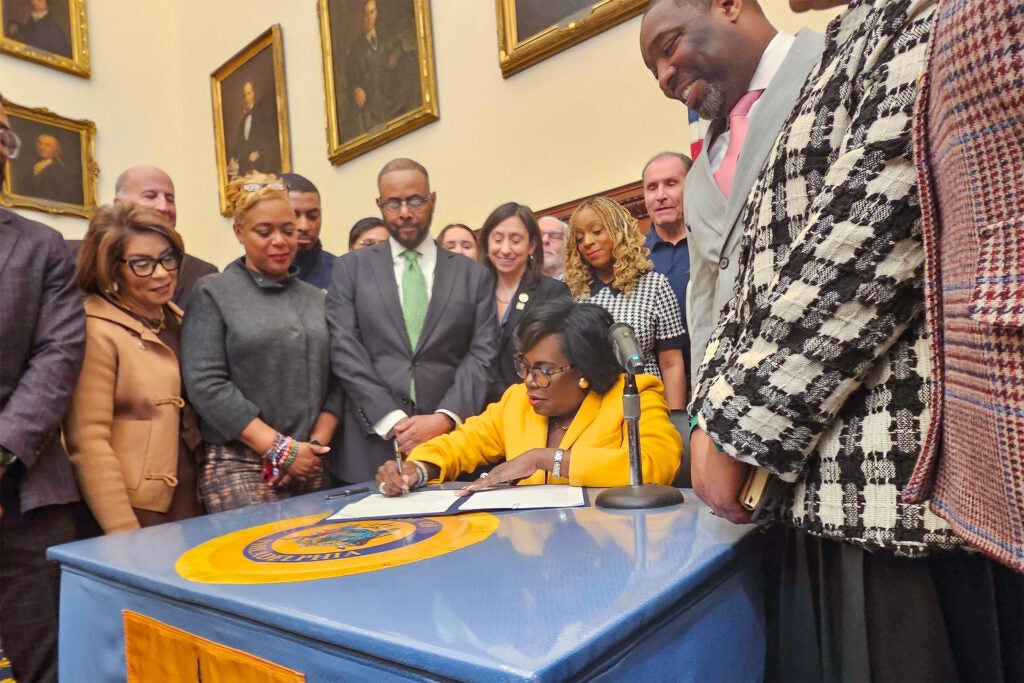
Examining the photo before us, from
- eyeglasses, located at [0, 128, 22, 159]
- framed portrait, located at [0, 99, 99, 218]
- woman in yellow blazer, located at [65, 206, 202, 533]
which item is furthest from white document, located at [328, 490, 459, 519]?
framed portrait, located at [0, 99, 99, 218]

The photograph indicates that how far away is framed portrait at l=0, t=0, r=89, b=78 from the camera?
6.40 metres

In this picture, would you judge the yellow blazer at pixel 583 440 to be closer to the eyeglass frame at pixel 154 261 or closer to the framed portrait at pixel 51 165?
the eyeglass frame at pixel 154 261

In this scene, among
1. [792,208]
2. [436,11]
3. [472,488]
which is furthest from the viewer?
[436,11]

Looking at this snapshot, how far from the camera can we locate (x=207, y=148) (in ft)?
24.0

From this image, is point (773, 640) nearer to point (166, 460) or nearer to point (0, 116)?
point (166, 460)

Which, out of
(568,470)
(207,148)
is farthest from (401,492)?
(207,148)

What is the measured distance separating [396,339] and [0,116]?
1.32 metres

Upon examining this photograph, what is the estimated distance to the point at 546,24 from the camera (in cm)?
445

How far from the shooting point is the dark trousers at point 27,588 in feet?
6.40

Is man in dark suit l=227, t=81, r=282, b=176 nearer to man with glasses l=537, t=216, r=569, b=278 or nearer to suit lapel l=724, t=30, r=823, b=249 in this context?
man with glasses l=537, t=216, r=569, b=278

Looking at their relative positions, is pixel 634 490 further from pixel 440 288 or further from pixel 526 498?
pixel 440 288

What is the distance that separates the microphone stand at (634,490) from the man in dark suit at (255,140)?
18.9 ft

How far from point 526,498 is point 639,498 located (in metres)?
0.28

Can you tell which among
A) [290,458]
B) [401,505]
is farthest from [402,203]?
[401,505]
